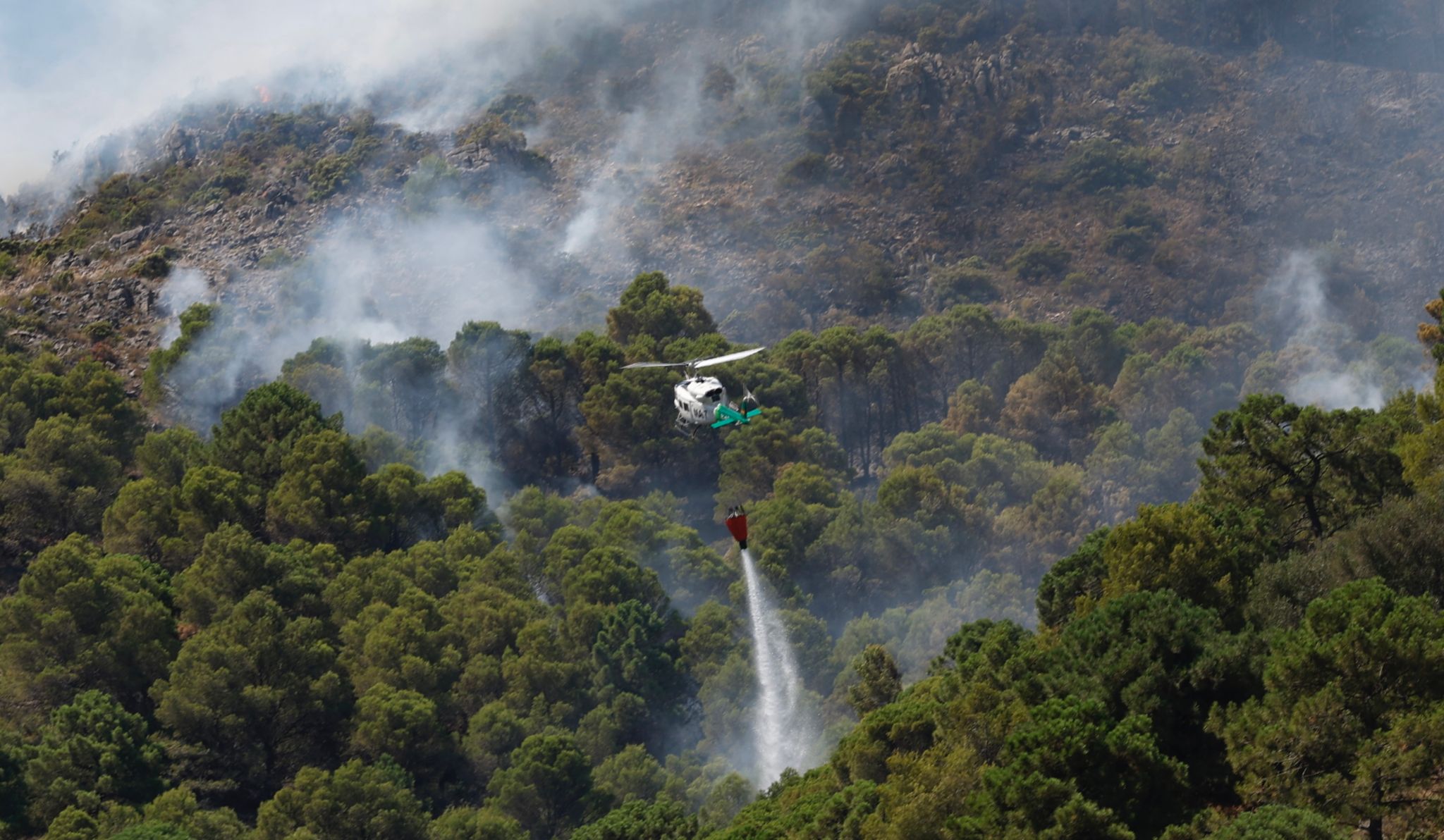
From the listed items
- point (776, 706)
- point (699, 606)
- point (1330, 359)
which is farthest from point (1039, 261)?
point (776, 706)

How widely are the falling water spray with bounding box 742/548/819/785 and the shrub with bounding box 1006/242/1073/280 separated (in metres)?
82.0

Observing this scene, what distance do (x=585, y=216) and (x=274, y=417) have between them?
76896 mm

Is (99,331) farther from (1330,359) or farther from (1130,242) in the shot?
(1130,242)

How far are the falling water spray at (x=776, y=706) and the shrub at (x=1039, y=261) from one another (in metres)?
82.0

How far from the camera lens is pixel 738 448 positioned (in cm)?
14188

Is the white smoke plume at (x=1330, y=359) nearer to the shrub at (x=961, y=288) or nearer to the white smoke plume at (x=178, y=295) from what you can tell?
the shrub at (x=961, y=288)

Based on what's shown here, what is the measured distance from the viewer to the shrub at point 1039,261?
7638 inches

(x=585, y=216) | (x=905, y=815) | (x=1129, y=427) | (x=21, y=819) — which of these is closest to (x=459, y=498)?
(x=21, y=819)

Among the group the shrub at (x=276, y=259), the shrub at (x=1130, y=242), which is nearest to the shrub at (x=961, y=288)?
the shrub at (x=1130, y=242)

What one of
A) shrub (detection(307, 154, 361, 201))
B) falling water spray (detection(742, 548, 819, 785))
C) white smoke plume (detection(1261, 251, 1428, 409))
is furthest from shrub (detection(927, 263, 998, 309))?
falling water spray (detection(742, 548, 819, 785))

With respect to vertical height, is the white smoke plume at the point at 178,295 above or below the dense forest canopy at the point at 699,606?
above

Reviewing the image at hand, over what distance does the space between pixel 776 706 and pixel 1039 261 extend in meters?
95.0

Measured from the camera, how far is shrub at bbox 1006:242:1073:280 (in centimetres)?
19400

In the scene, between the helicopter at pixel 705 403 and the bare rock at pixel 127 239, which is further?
the bare rock at pixel 127 239
